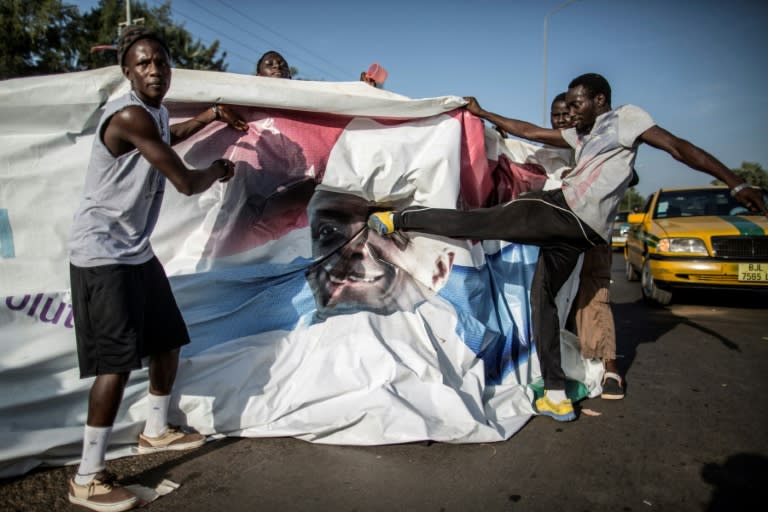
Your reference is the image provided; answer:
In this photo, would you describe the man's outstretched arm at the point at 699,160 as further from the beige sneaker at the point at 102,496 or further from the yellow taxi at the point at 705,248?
the yellow taxi at the point at 705,248

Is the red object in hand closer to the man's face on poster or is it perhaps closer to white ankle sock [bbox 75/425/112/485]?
the man's face on poster

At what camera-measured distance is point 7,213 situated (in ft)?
8.32

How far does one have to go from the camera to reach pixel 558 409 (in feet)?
9.66

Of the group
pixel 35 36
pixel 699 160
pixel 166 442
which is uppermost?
pixel 35 36

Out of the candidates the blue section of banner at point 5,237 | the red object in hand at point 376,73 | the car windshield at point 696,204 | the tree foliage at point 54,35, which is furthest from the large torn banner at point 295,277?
the tree foliage at point 54,35

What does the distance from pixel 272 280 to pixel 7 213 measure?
1336 millimetres

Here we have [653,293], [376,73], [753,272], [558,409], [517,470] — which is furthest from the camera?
[653,293]

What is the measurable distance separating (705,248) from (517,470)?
506cm

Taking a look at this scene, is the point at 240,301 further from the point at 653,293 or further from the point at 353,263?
the point at 653,293

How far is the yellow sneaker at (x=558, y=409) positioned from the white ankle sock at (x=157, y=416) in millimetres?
2014

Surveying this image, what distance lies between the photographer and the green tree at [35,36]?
56.3 ft

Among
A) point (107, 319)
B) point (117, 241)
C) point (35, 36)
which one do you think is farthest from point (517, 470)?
point (35, 36)

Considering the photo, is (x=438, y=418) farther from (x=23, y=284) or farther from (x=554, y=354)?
(x=23, y=284)

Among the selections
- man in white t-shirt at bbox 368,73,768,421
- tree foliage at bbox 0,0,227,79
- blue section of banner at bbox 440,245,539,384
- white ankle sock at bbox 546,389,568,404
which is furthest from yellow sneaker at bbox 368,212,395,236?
tree foliage at bbox 0,0,227,79
